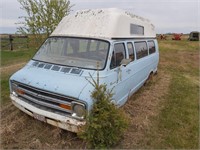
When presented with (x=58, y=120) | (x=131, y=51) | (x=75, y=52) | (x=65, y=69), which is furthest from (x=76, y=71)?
(x=131, y=51)

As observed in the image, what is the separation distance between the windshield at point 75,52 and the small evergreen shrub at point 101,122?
0.89m

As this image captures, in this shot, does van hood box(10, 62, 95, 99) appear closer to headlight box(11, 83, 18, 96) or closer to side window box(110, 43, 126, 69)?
headlight box(11, 83, 18, 96)

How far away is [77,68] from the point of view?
4.20 metres

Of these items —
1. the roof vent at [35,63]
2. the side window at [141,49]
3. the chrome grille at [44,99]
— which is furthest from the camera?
the side window at [141,49]

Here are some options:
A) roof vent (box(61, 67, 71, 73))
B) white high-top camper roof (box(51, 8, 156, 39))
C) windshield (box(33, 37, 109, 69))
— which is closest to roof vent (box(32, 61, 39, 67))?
windshield (box(33, 37, 109, 69))

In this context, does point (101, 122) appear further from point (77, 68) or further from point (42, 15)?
point (42, 15)

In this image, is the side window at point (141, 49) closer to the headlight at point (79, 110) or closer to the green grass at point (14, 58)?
the headlight at point (79, 110)

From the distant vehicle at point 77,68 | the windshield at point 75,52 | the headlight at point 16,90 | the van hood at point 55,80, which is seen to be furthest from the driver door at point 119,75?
the headlight at point 16,90

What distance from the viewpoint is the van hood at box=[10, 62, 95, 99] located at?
3.64m

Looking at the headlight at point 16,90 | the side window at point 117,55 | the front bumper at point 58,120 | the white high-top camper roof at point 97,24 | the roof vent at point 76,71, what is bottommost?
the front bumper at point 58,120

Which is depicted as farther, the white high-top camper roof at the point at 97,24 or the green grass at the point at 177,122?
the white high-top camper roof at the point at 97,24

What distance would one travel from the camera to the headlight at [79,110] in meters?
3.46

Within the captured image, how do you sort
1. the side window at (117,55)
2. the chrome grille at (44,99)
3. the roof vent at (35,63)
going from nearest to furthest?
the chrome grille at (44,99) < the side window at (117,55) < the roof vent at (35,63)

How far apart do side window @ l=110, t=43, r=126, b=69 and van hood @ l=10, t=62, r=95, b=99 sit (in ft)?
2.07
